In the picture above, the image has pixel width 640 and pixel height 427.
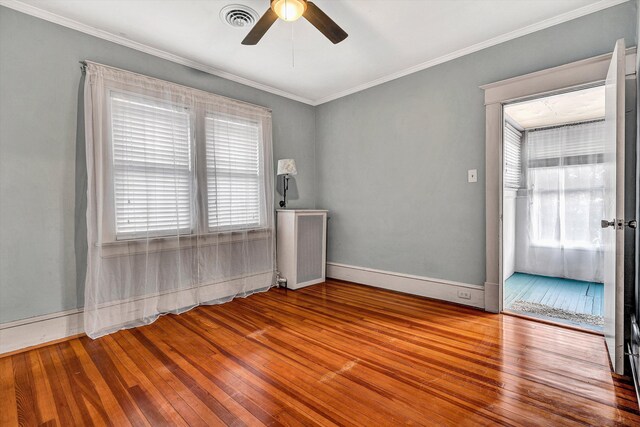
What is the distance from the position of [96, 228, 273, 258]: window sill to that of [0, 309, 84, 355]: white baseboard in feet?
1.83

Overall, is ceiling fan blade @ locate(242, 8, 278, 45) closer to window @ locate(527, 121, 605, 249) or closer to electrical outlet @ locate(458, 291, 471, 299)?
electrical outlet @ locate(458, 291, 471, 299)

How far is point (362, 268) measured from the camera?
13.0 feet

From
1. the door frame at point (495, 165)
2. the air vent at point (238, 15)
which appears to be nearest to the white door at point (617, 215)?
the door frame at point (495, 165)

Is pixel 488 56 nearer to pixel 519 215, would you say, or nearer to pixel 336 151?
pixel 336 151

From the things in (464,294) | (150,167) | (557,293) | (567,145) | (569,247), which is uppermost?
(567,145)

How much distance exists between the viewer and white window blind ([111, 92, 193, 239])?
261cm

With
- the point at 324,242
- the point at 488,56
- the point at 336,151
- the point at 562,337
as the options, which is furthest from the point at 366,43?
the point at 562,337

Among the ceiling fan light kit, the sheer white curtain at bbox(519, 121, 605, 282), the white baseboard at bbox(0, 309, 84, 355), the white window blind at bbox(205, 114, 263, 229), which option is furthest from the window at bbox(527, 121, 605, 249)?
the white baseboard at bbox(0, 309, 84, 355)

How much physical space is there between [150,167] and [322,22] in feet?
6.38

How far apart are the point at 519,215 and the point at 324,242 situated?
310cm

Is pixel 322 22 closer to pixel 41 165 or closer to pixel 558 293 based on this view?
pixel 41 165

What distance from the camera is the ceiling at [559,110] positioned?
346cm

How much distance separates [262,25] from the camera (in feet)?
6.76

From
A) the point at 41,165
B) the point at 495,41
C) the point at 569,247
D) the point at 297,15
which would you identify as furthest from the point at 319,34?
the point at 569,247
